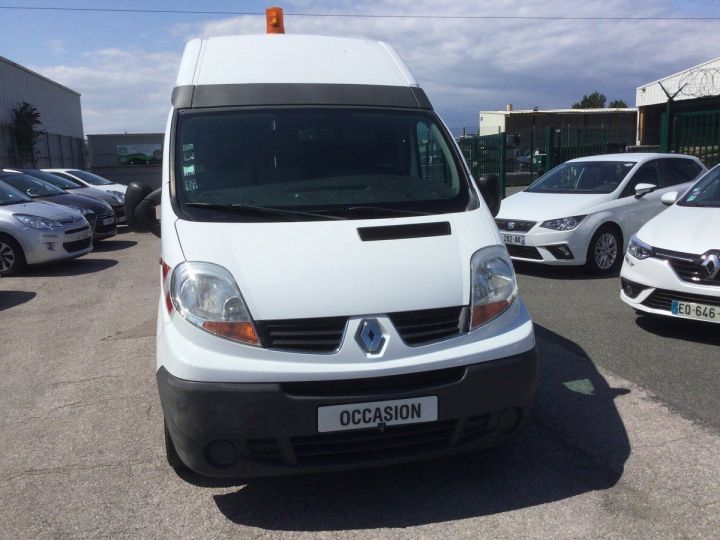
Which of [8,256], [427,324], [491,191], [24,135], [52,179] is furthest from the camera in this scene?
[24,135]

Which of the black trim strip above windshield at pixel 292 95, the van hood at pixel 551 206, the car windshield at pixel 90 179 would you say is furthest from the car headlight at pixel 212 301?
the car windshield at pixel 90 179

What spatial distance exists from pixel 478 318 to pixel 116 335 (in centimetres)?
450

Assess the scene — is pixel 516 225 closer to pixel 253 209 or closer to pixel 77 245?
pixel 253 209

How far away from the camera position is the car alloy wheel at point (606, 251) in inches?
368

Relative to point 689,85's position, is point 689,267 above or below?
below

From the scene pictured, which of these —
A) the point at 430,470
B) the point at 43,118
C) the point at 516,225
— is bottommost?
the point at 430,470

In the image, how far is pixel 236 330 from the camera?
3223 mm

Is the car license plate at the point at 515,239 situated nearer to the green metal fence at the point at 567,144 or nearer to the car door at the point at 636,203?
the car door at the point at 636,203

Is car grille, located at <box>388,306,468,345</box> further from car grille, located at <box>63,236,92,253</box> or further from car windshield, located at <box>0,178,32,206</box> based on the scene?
car windshield, located at <box>0,178,32,206</box>

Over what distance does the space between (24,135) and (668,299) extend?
103 feet

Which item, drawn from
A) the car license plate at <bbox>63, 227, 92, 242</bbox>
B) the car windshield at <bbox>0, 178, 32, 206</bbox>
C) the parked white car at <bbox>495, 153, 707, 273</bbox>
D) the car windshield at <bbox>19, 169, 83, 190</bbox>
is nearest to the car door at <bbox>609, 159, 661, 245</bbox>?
the parked white car at <bbox>495, 153, 707, 273</bbox>


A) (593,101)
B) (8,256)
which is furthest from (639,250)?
(593,101)

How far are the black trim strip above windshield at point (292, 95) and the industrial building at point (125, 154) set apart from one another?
33591mm

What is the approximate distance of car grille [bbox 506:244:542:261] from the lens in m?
9.27
